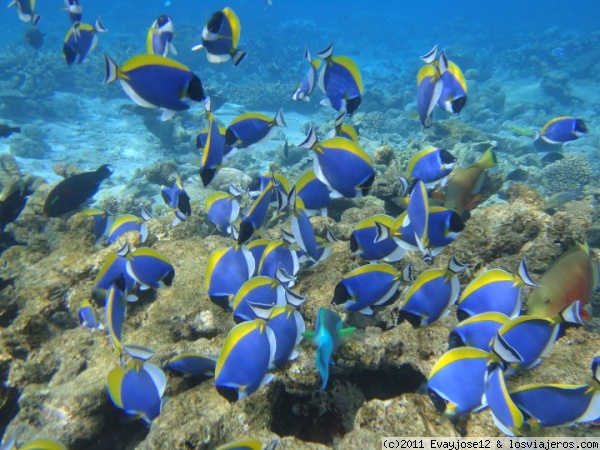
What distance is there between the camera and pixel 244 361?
1.72m

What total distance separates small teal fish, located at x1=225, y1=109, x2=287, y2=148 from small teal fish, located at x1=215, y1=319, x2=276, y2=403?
1545 millimetres

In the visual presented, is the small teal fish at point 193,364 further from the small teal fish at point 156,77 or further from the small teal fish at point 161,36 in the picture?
the small teal fish at point 161,36

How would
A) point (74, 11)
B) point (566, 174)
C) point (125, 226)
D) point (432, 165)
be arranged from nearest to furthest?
1. point (432, 165)
2. point (125, 226)
3. point (74, 11)
4. point (566, 174)

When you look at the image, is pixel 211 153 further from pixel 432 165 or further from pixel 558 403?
pixel 558 403

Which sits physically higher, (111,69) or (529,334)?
(111,69)

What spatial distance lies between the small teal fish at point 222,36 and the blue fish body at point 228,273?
1.58 metres

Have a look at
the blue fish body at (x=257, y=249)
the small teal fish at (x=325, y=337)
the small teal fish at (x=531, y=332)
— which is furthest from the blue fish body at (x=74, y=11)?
the small teal fish at (x=531, y=332)

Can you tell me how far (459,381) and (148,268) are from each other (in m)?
2.18

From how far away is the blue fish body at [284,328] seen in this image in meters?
1.90

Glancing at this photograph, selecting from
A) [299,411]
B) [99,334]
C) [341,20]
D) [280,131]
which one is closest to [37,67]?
[280,131]

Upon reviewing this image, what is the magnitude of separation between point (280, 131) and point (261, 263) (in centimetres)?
1279

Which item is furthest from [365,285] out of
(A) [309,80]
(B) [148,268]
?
(A) [309,80]

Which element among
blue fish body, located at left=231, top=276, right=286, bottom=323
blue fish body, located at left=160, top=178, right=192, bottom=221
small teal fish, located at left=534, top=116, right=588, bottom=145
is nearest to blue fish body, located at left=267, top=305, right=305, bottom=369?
blue fish body, located at left=231, top=276, right=286, bottom=323

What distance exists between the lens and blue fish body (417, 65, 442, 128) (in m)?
2.76
